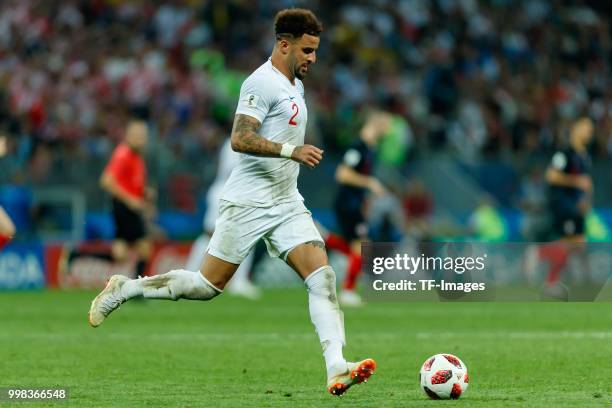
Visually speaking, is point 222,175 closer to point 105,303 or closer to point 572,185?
point 572,185

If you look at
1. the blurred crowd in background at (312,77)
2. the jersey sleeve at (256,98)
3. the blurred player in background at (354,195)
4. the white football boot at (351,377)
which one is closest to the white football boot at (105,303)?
the jersey sleeve at (256,98)

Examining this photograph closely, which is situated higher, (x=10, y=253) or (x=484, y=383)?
(x=484, y=383)

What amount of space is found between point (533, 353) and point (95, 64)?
1533 cm

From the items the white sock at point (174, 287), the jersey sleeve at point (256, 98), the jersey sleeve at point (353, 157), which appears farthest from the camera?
the jersey sleeve at point (353, 157)

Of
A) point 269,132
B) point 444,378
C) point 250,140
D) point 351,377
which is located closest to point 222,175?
point 269,132

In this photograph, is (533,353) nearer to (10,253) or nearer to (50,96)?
(10,253)

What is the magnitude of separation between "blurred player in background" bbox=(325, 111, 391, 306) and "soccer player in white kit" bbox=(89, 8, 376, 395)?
8870mm

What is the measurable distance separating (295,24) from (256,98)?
1.80ft

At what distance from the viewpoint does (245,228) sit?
8.80m

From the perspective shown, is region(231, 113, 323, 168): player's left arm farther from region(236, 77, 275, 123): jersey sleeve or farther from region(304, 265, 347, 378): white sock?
region(304, 265, 347, 378): white sock

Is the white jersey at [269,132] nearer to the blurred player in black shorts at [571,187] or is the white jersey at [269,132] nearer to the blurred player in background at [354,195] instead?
the blurred player in background at [354,195]

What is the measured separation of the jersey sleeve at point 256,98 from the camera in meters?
8.50

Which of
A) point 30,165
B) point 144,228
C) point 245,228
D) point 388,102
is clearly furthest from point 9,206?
point 245,228

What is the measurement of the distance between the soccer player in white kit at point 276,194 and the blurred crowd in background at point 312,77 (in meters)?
13.4
